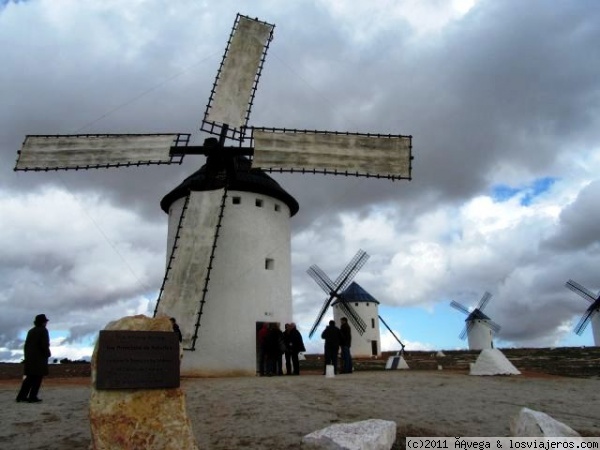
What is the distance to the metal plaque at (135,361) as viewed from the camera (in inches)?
215

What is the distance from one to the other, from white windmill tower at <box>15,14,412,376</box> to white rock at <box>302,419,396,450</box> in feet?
30.0

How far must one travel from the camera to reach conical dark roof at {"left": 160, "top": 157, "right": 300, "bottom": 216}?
1614 cm

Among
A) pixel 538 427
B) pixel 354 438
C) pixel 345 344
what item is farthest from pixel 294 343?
pixel 538 427

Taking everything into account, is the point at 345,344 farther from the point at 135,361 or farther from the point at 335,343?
the point at 135,361

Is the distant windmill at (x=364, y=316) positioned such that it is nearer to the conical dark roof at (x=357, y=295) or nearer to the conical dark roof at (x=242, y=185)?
the conical dark roof at (x=357, y=295)

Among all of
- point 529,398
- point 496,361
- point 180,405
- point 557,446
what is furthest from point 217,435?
point 496,361

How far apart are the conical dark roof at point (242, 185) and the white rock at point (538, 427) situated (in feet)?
38.7

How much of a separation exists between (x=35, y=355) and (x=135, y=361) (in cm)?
399

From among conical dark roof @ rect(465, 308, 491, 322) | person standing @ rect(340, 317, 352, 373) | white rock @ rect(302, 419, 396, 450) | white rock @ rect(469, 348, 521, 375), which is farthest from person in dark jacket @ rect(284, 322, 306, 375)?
conical dark roof @ rect(465, 308, 491, 322)

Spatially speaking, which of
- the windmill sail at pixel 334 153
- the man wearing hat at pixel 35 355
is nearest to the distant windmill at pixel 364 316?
the windmill sail at pixel 334 153

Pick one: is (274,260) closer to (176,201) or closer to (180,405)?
(176,201)

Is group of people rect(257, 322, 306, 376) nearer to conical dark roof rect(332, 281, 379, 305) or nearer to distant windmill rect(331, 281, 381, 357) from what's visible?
distant windmill rect(331, 281, 381, 357)

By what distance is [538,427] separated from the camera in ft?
16.7

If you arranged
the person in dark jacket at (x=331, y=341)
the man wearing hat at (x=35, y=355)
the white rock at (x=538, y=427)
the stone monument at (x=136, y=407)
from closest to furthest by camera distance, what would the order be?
the white rock at (x=538, y=427) < the stone monument at (x=136, y=407) < the man wearing hat at (x=35, y=355) < the person in dark jacket at (x=331, y=341)
